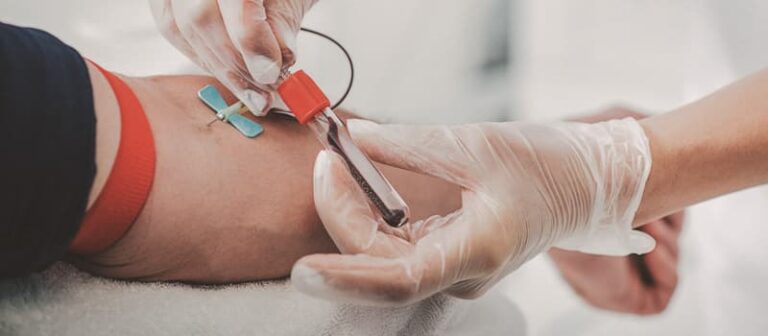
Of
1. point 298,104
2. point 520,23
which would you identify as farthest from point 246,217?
point 520,23

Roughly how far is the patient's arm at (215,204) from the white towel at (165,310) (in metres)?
0.02

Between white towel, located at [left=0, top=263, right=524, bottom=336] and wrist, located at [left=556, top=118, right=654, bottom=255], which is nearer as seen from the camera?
white towel, located at [left=0, top=263, right=524, bottom=336]

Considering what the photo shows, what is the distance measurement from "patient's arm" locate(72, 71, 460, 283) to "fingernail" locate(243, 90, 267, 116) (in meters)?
0.02

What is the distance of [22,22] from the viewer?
1.16 meters

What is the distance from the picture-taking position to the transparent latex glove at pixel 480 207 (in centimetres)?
71

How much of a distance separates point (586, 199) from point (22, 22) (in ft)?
3.06

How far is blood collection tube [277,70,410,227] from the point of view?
750 mm

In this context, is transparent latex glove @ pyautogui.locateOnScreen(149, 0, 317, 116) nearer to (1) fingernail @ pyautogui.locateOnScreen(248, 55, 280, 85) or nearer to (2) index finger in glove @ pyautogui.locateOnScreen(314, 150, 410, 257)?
(1) fingernail @ pyautogui.locateOnScreen(248, 55, 280, 85)

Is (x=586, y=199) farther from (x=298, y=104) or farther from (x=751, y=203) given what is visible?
(x=751, y=203)

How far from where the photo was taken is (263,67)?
0.80 m

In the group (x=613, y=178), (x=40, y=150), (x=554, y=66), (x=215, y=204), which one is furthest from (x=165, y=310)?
(x=554, y=66)

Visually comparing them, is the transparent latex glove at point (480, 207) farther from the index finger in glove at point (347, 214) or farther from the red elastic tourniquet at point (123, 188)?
the red elastic tourniquet at point (123, 188)

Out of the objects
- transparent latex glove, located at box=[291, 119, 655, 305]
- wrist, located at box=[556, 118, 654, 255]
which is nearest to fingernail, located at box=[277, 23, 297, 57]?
transparent latex glove, located at box=[291, 119, 655, 305]

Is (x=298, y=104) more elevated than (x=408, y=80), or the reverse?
(x=298, y=104)
